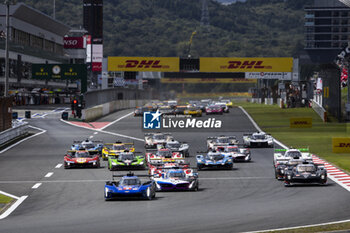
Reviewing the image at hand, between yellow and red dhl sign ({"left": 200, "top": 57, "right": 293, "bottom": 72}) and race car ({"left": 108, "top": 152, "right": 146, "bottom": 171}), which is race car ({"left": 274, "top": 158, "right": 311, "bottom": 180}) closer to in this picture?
race car ({"left": 108, "top": 152, "right": 146, "bottom": 171})

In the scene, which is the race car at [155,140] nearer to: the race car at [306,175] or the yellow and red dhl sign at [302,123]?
the yellow and red dhl sign at [302,123]

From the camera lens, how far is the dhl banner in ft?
387

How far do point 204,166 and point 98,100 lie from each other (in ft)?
222

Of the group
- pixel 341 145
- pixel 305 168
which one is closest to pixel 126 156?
pixel 305 168

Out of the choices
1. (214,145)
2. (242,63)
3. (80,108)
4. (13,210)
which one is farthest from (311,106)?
(13,210)

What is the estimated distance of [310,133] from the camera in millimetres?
80562

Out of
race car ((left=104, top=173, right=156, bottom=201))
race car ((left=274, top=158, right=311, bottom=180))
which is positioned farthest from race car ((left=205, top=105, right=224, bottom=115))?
race car ((left=104, top=173, right=156, bottom=201))

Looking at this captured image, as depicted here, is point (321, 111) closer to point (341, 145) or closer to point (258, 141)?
point (258, 141)

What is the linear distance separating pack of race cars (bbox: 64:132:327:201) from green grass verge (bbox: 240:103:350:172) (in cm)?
500

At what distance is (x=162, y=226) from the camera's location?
23.2 meters

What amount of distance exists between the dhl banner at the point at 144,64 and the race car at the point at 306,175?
3271 inches

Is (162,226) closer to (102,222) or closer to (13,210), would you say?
(102,222)

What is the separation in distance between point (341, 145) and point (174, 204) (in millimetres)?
24449

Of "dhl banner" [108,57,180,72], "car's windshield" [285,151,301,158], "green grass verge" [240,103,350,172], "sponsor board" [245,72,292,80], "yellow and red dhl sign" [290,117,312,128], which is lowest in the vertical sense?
"green grass verge" [240,103,350,172]
